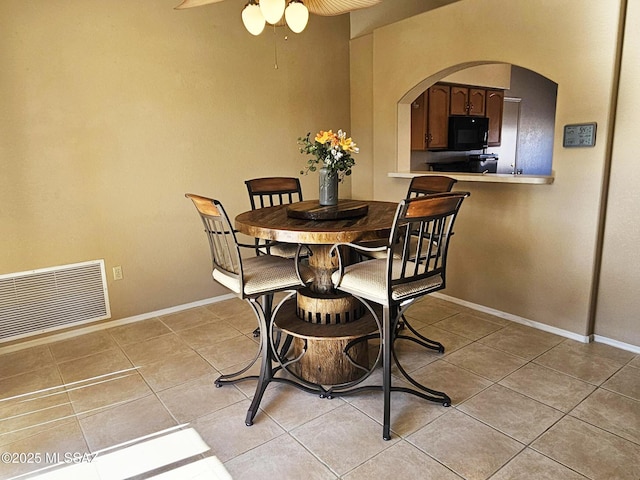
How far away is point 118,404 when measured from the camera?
2.37m

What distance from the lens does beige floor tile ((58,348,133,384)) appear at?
270 cm

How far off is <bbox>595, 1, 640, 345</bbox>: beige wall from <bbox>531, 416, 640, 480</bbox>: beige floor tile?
1052mm

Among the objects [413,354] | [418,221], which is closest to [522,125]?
[413,354]

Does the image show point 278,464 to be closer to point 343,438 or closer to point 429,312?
point 343,438

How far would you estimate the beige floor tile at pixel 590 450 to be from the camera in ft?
5.89

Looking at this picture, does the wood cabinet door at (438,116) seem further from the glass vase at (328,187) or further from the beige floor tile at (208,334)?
the beige floor tile at (208,334)

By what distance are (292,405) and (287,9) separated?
6.55 ft

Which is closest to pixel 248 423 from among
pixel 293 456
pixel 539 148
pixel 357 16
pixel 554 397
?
pixel 293 456

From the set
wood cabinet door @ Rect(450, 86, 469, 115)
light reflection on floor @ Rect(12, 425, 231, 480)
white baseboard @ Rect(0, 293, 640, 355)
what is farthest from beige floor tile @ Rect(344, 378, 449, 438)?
wood cabinet door @ Rect(450, 86, 469, 115)

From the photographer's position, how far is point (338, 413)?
7.34 ft

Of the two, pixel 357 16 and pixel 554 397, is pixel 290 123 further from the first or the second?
pixel 554 397

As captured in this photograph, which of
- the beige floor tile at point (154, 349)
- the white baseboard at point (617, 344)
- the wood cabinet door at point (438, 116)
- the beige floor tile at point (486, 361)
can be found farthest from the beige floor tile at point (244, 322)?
the wood cabinet door at point (438, 116)

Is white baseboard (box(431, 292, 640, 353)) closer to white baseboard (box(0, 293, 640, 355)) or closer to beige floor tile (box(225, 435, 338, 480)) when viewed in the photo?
white baseboard (box(0, 293, 640, 355))

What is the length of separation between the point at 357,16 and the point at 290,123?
1316mm
